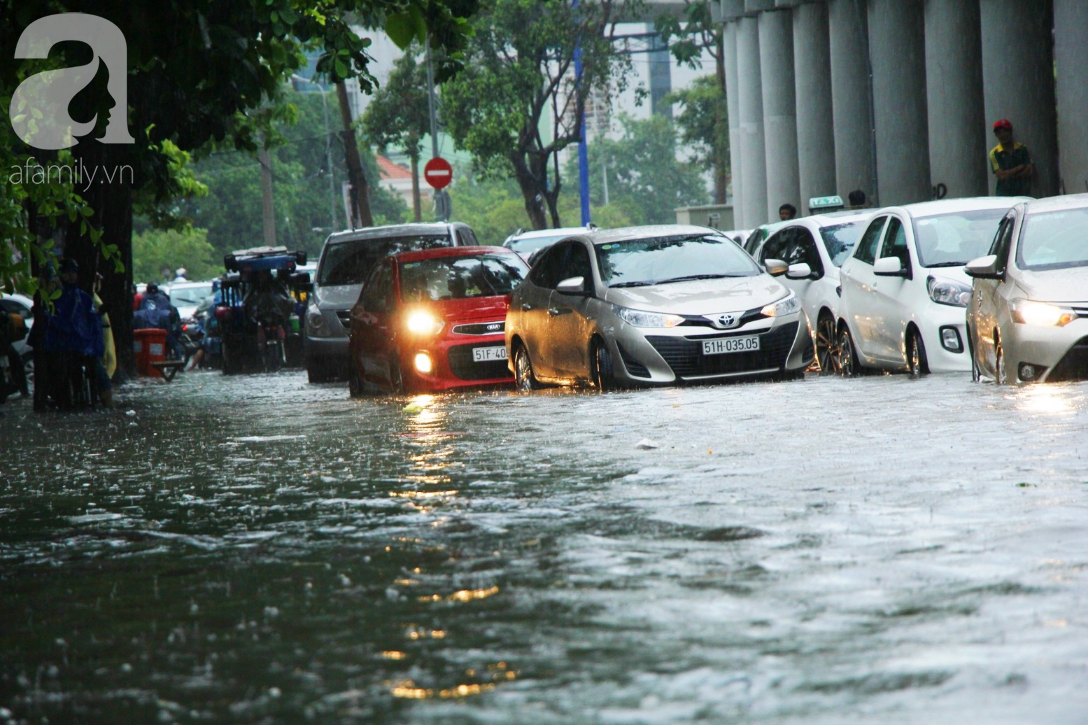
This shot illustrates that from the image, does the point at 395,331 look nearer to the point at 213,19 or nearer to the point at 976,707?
the point at 213,19

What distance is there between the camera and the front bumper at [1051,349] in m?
11.7

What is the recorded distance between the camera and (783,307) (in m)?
15.1

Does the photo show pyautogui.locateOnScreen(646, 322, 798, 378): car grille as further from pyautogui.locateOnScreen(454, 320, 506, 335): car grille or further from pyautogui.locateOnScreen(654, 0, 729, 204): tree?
pyautogui.locateOnScreen(654, 0, 729, 204): tree

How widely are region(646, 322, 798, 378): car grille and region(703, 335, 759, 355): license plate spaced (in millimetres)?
31

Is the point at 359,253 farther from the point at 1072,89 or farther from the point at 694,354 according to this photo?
the point at 1072,89

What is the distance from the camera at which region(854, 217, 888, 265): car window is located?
1590cm

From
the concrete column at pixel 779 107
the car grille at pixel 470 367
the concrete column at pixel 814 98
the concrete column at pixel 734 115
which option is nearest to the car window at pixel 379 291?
the car grille at pixel 470 367

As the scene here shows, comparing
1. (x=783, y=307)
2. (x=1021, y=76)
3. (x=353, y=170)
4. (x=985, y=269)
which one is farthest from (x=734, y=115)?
(x=985, y=269)

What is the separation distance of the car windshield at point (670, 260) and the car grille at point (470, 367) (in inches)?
87.1

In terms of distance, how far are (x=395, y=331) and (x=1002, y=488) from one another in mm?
10904

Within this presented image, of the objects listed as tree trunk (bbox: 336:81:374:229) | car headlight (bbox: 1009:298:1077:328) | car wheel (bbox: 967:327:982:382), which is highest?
tree trunk (bbox: 336:81:374:229)

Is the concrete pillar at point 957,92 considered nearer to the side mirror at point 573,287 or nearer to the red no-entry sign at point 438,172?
the red no-entry sign at point 438,172

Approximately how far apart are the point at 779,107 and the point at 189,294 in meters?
15.8

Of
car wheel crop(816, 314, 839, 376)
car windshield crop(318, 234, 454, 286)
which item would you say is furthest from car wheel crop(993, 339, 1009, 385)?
car windshield crop(318, 234, 454, 286)
